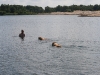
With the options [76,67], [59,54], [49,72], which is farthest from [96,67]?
[59,54]

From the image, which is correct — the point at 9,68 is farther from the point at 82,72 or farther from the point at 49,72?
the point at 82,72

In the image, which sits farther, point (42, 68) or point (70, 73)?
point (42, 68)

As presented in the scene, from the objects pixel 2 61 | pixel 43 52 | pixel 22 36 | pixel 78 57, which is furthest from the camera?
pixel 22 36

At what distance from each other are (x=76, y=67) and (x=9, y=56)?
10852mm

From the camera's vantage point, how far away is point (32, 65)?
30.8 metres

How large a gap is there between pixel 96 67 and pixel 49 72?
5.63m

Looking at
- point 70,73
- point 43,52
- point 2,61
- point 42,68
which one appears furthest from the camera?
point 43,52

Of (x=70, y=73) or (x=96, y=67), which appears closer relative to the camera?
(x=70, y=73)

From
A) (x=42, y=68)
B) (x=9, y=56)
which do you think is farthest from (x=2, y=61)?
(x=42, y=68)

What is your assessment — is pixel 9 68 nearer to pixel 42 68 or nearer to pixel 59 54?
pixel 42 68

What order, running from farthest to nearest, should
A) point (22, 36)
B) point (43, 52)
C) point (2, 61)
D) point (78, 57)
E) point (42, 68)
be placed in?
point (22, 36) < point (43, 52) < point (78, 57) < point (2, 61) < point (42, 68)

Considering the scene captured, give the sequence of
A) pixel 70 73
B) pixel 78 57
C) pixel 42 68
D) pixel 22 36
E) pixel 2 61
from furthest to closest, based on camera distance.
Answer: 1. pixel 22 36
2. pixel 78 57
3. pixel 2 61
4. pixel 42 68
5. pixel 70 73

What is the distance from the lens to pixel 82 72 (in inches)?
1091

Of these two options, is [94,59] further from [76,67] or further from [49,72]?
[49,72]
